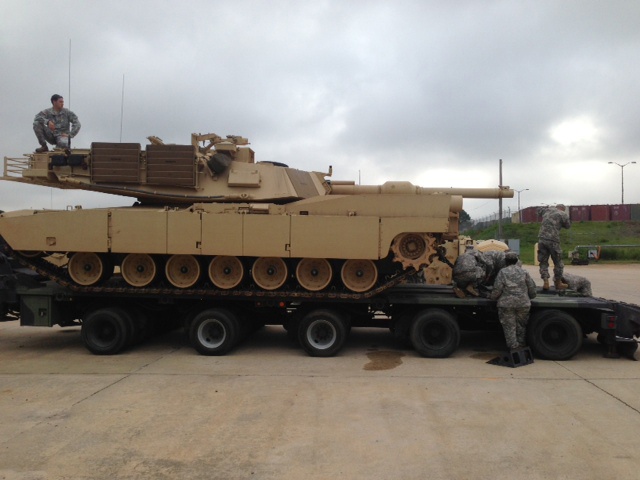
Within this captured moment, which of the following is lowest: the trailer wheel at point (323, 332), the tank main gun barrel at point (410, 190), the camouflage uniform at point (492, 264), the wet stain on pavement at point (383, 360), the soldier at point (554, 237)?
the wet stain on pavement at point (383, 360)

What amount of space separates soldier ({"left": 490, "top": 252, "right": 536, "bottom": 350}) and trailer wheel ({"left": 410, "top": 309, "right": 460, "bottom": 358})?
2.65ft

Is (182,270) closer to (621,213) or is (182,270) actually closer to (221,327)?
(221,327)

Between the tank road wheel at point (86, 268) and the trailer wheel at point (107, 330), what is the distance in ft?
1.84

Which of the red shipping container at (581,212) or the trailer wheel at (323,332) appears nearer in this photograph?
the trailer wheel at (323,332)

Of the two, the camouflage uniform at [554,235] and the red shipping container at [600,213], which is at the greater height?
the red shipping container at [600,213]

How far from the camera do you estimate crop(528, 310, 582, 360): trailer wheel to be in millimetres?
8352

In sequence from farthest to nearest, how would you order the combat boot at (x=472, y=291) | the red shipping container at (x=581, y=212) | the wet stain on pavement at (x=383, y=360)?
1. the red shipping container at (x=581, y=212)
2. the combat boot at (x=472, y=291)
3. the wet stain on pavement at (x=383, y=360)

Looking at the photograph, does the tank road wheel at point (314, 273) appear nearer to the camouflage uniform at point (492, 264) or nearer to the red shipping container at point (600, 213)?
the camouflage uniform at point (492, 264)

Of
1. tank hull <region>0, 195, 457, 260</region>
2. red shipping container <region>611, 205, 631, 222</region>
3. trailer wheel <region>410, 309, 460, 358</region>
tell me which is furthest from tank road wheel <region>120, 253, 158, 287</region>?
red shipping container <region>611, 205, 631, 222</region>

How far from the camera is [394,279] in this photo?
8.50 metres

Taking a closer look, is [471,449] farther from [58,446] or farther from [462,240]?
[462,240]

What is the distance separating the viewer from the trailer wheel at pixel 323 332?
8.62m

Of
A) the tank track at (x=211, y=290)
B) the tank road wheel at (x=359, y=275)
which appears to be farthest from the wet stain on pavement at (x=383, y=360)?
the tank road wheel at (x=359, y=275)

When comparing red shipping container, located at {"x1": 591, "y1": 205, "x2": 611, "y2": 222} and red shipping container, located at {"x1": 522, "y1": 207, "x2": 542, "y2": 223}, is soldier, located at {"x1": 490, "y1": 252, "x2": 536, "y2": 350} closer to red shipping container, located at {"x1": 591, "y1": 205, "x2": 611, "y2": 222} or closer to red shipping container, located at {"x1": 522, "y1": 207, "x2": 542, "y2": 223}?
red shipping container, located at {"x1": 522, "y1": 207, "x2": 542, "y2": 223}
